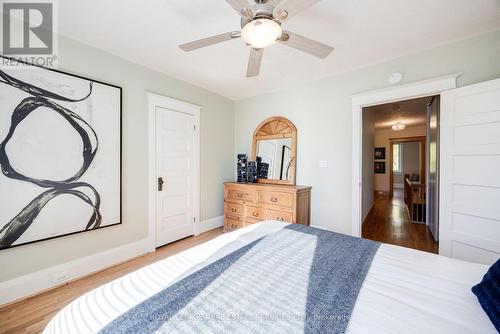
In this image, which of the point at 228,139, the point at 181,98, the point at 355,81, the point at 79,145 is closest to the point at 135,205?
the point at 79,145

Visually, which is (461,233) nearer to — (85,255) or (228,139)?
(228,139)

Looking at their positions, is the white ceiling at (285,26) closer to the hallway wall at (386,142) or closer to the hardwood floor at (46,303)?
the hardwood floor at (46,303)

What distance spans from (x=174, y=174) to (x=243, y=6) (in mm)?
2382

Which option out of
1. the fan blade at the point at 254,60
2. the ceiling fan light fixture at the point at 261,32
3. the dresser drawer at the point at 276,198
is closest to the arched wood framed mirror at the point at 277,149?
the dresser drawer at the point at 276,198

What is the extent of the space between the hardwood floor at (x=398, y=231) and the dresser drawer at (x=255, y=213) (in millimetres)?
1685

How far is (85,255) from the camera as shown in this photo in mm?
2201

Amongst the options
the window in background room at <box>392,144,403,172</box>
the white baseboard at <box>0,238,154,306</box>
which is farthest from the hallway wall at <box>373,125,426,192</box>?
the white baseboard at <box>0,238,154,306</box>

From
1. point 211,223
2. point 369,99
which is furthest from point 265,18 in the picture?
point 211,223

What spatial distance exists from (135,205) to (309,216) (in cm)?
245

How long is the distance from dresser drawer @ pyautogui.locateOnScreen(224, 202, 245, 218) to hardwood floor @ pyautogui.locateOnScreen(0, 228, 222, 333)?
1.36 meters

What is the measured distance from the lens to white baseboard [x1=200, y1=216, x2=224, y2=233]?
3.51 m

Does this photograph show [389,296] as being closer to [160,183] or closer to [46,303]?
[46,303]

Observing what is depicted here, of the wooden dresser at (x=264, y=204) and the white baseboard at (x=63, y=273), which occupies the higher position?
the wooden dresser at (x=264, y=204)

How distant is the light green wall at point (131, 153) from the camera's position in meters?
1.96
